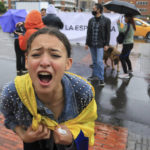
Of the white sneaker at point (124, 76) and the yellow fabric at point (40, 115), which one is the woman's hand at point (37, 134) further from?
the white sneaker at point (124, 76)

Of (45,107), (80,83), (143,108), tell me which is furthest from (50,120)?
(143,108)

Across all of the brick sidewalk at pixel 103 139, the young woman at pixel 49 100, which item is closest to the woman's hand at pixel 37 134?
the young woman at pixel 49 100

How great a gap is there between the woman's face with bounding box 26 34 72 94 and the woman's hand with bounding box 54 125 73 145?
0.28m

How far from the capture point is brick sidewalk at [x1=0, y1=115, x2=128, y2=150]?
2844mm

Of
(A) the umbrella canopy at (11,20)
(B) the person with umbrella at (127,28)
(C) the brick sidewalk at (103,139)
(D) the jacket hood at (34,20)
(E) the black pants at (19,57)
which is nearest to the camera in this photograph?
(C) the brick sidewalk at (103,139)

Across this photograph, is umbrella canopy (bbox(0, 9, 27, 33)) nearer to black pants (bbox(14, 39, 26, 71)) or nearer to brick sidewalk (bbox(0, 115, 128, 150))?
black pants (bbox(14, 39, 26, 71))

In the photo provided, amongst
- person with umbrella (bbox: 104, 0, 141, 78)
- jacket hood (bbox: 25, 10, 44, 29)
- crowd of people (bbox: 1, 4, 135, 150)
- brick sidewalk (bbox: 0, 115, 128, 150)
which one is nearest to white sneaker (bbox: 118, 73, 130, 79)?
person with umbrella (bbox: 104, 0, 141, 78)

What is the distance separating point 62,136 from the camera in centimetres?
125

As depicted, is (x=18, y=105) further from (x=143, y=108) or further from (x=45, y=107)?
(x=143, y=108)

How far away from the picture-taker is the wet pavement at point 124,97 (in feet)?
11.5

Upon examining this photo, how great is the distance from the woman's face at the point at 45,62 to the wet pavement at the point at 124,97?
7.32ft

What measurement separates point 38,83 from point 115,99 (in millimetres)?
3598

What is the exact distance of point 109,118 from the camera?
146 inches

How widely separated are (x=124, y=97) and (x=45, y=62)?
3840 mm
